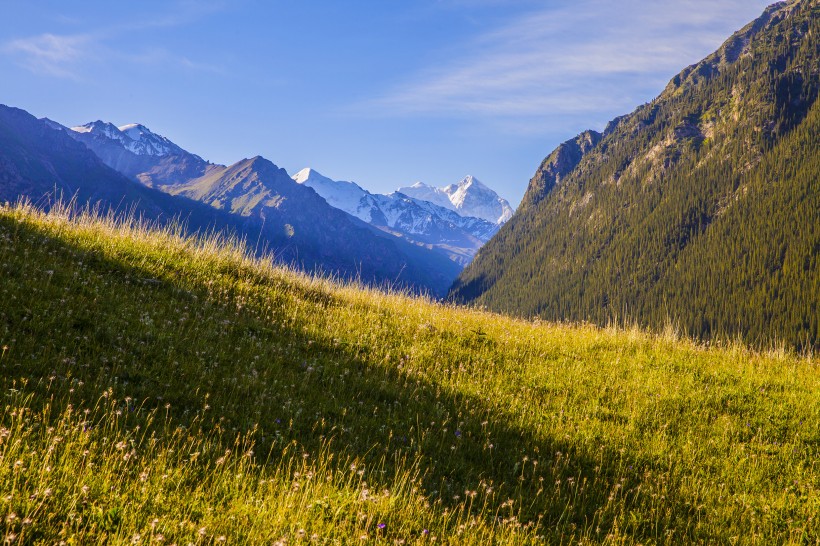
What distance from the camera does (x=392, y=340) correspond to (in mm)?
10648

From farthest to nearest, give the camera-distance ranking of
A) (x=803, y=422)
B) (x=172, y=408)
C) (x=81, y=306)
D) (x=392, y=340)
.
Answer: (x=392, y=340)
(x=803, y=422)
(x=81, y=306)
(x=172, y=408)

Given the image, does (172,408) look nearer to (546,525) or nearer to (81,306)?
(81,306)

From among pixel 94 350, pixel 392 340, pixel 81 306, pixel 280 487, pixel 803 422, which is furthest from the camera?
pixel 392 340

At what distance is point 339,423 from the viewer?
6.23 meters

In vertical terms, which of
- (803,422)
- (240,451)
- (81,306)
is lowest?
(240,451)

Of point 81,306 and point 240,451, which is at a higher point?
point 81,306

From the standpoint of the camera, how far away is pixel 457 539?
3996mm

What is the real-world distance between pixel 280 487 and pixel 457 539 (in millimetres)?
1624

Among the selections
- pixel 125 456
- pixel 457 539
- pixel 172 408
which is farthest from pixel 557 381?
pixel 125 456

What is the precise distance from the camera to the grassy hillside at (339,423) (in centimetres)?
383

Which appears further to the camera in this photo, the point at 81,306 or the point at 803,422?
the point at 803,422

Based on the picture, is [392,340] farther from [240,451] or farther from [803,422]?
[803,422]

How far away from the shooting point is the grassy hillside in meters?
3.83

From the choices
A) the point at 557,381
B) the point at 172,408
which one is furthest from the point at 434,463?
the point at 557,381
